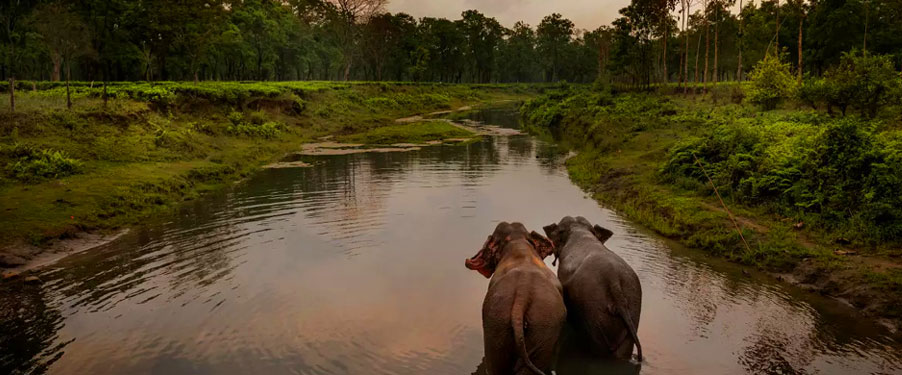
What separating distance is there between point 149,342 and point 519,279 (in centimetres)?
753

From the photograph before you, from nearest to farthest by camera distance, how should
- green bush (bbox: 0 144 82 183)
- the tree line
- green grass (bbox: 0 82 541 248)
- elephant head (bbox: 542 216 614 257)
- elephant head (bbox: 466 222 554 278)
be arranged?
→ elephant head (bbox: 466 222 554 278)
elephant head (bbox: 542 216 614 257)
green grass (bbox: 0 82 541 248)
green bush (bbox: 0 144 82 183)
the tree line

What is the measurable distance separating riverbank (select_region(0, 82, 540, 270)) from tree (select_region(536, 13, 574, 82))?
10364cm

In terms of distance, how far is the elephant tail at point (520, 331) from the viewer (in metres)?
6.93

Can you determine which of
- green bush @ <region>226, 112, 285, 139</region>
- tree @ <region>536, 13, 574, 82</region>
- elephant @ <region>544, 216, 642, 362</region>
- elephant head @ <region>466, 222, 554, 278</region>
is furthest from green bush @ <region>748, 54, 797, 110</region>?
tree @ <region>536, 13, 574, 82</region>

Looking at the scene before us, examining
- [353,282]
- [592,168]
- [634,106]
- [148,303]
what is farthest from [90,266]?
[634,106]

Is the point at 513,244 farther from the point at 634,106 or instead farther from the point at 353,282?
the point at 634,106

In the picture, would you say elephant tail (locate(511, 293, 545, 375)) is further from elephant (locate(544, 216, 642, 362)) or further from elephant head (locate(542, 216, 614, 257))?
elephant head (locate(542, 216, 614, 257))

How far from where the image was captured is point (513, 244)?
9.41 meters

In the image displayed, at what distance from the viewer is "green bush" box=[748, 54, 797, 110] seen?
34656 millimetres

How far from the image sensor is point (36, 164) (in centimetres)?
2064

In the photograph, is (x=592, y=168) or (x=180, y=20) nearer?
(x=592, y=168)

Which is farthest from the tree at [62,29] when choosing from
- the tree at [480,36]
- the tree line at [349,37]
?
the tree at [480,36]

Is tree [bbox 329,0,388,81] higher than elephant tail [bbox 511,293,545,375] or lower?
higher

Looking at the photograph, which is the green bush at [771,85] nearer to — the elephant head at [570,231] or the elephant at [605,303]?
the elephant head at [570,231]
